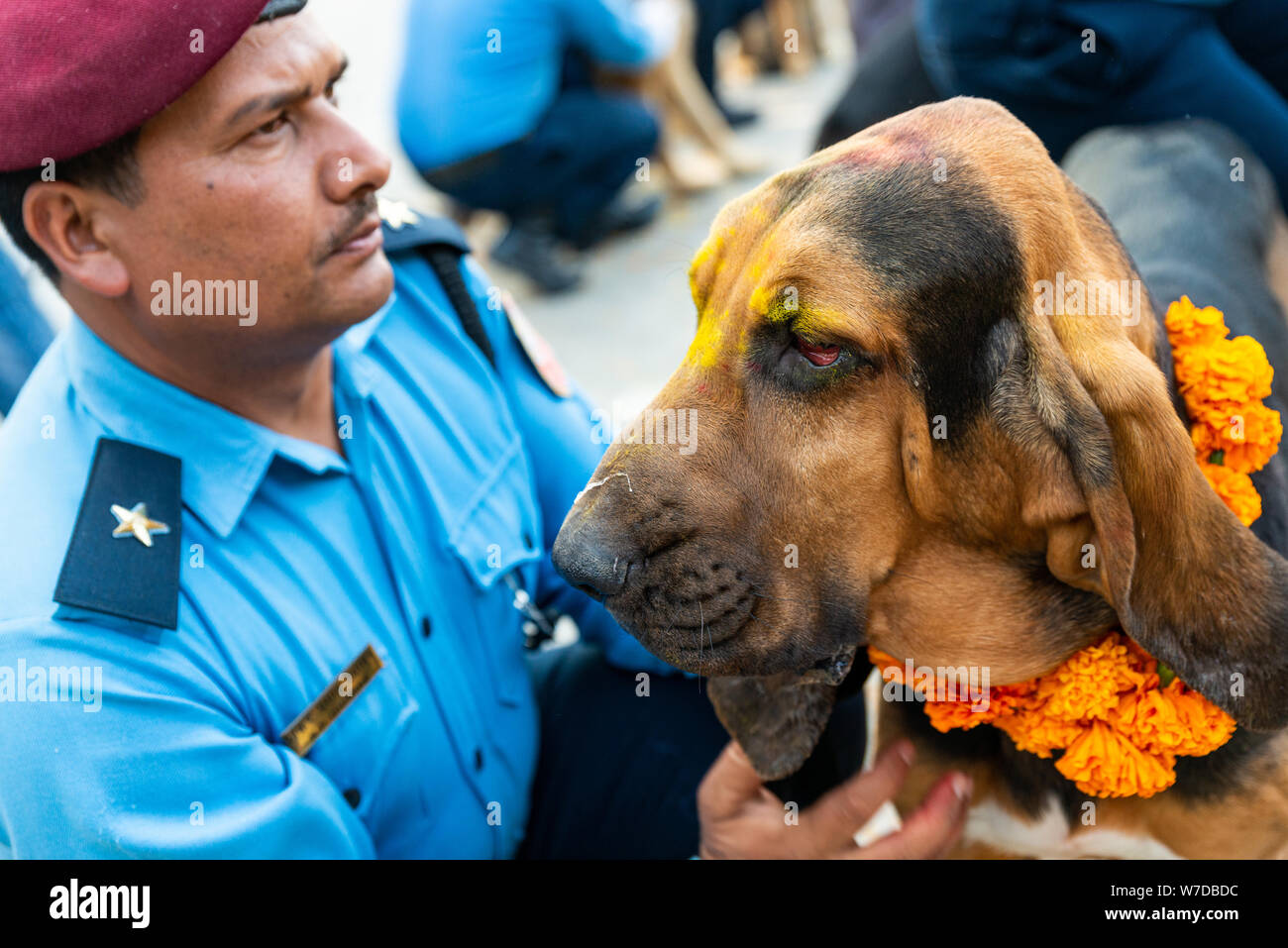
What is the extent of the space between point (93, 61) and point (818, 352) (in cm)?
161

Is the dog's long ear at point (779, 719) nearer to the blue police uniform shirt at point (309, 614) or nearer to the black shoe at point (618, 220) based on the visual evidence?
the blue police uniform shirt at point (309, 614)

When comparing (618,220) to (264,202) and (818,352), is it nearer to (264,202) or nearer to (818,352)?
(264,202)

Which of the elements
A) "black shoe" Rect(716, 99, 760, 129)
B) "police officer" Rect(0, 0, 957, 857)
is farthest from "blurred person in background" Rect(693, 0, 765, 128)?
"police officer" Rect(0, 0, 957, 857)

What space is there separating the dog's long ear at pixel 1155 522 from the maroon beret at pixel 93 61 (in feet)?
5.77

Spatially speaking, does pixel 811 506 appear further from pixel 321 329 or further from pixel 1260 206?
pixel 1260 206

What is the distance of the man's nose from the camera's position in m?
2.18

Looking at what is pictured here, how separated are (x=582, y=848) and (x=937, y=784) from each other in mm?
1063

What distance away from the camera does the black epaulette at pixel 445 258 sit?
3328 mm

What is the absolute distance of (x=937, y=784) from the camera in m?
2.87

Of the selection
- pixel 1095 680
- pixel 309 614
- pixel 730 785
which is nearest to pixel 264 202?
pixel 309 614

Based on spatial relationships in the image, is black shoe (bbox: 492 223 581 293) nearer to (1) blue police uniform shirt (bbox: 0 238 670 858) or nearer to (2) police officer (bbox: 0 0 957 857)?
(1) blue police uniform shirt (bbox: 0 238 670 858)

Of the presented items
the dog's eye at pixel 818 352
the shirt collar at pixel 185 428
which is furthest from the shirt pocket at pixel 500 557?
the dog's eye at pixel 818 352

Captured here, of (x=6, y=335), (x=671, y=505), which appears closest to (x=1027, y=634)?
(x=671, y=505)

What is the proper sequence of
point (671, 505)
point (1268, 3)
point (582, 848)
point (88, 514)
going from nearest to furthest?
point (671, 505) < point (88, 514) < point (582, 848) < point (1268, 3)
